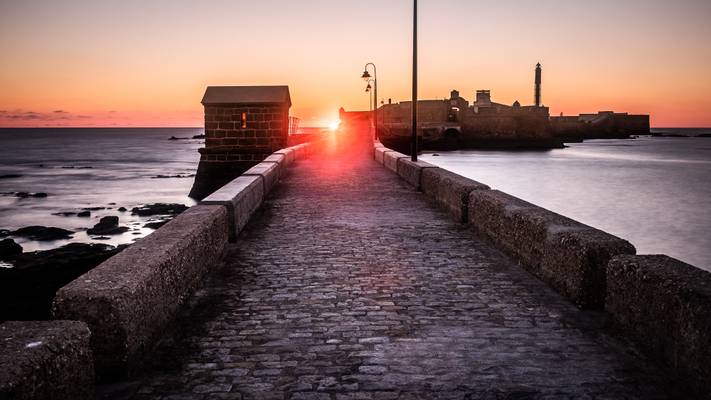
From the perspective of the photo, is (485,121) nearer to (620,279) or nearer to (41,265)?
(41,265)

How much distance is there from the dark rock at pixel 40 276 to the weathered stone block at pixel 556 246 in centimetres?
885

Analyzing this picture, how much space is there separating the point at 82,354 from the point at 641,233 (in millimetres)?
22756

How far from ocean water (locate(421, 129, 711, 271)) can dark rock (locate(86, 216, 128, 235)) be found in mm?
19279

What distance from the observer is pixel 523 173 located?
47562 millimetres

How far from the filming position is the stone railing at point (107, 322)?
2.52m

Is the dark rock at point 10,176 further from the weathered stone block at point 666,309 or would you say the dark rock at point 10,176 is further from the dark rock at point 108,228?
the weathered stone block at point 666,309

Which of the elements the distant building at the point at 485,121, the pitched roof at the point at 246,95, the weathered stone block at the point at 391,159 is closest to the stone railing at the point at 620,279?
the weathered stone block at the point at 391,159

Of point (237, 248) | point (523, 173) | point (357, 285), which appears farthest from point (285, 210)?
point (523, 173)

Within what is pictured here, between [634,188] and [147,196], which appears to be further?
[634,188]

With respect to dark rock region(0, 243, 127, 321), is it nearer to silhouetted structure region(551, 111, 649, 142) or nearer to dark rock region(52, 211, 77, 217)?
dark rock region(52, 211, 77, 217)

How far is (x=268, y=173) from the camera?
490 inches

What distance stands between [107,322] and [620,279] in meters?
3.52

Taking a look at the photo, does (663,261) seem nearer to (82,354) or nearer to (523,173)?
(82,354)

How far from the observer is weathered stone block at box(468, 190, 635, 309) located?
14.3 feet
